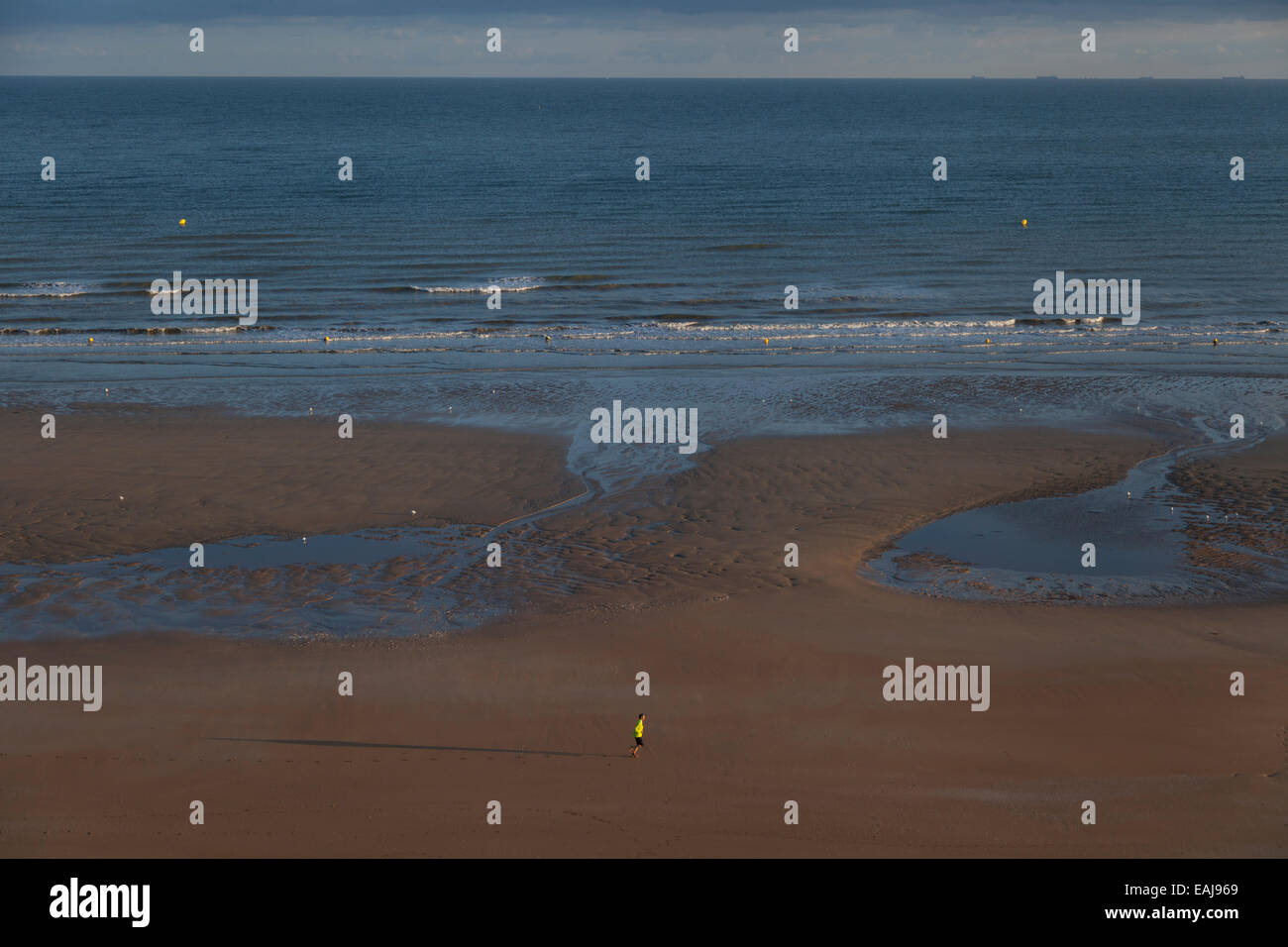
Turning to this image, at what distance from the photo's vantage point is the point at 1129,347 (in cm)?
3744

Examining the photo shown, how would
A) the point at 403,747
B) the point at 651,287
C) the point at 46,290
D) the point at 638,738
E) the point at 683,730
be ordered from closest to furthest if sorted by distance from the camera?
the point at 638,738
the point at 403,747
the point at 683,730
the point at 46,290
the point at 651,287

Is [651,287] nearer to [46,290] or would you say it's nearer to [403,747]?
[46,290]

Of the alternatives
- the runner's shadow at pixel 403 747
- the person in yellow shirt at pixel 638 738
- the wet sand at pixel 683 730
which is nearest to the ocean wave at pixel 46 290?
the wet sand at pixel 683 730

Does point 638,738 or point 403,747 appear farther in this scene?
point 403,747

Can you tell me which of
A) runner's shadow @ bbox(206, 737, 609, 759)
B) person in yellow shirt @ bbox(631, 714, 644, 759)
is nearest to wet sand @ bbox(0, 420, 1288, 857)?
runner's shadow @ bbox(206, 737, 609, 759)

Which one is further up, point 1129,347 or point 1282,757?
point 1129,347

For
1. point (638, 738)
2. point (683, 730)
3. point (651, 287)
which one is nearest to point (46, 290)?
point (651, 287)

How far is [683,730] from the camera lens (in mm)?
15109

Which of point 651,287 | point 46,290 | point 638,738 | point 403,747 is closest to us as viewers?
point 638,738

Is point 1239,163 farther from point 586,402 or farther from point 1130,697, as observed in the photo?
point 1130,697

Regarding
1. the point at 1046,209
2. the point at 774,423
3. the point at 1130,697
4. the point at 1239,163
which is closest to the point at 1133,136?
the point at 1239,163

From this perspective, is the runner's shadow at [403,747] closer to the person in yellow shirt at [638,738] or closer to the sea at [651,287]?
the person in yellow shirt at [638,738]

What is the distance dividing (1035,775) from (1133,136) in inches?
4868

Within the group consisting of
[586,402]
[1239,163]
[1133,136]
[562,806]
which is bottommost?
[562,806]
